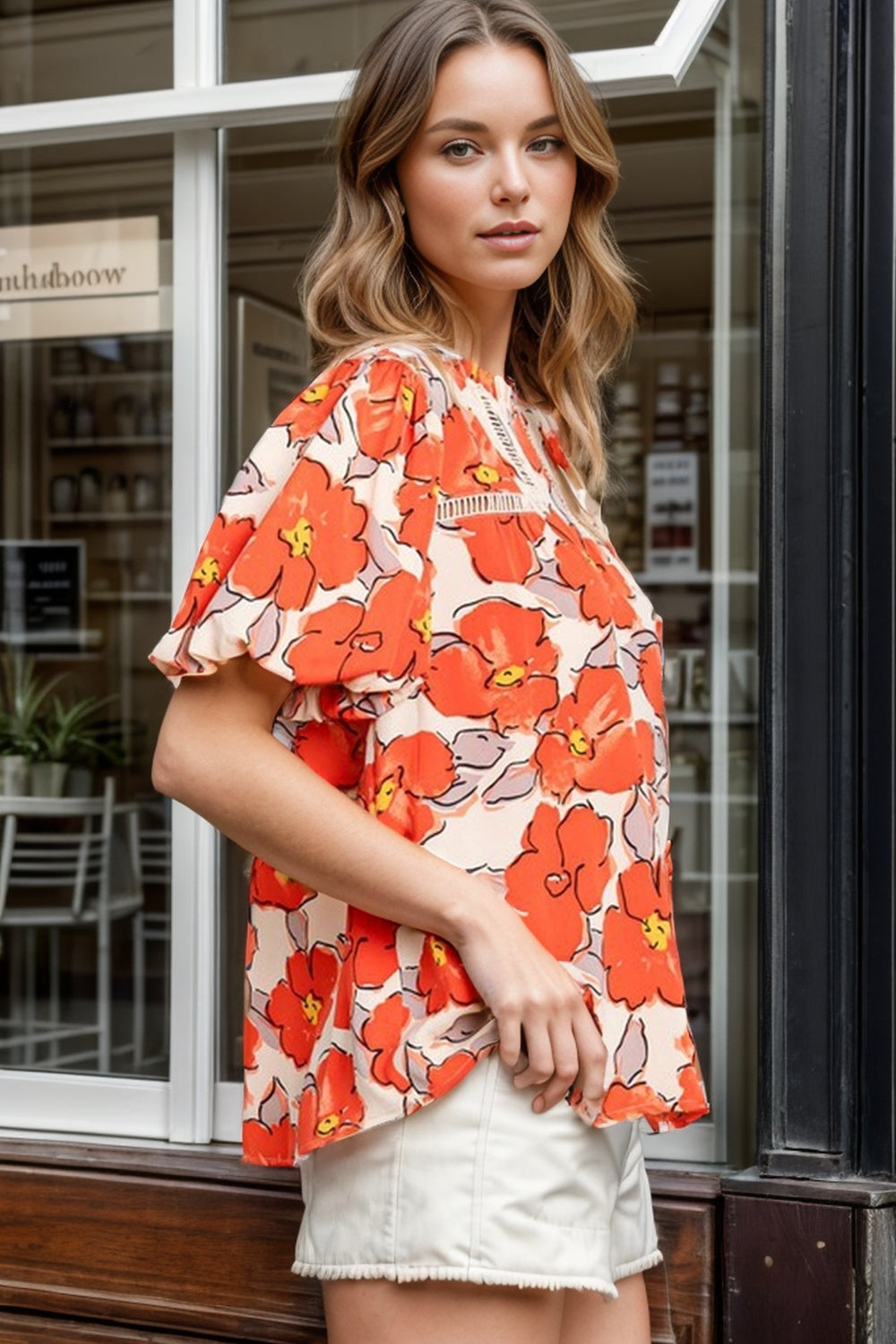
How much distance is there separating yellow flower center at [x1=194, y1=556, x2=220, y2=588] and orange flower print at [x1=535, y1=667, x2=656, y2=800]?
0.30m

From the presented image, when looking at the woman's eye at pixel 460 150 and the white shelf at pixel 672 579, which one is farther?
the white shelf at pixel 672 579

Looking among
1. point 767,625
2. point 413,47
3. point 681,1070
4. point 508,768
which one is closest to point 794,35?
point 767,625

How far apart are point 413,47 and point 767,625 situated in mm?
998

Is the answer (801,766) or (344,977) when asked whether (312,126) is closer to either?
(801,766)

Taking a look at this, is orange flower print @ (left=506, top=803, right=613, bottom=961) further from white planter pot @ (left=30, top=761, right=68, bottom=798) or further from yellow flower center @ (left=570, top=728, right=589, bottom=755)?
white planter pot @ (left=30, top=761, right=68, bottom=798)

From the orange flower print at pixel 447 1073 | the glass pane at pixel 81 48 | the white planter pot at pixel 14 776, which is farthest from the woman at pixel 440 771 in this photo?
the white planter pot at pixel 14 776

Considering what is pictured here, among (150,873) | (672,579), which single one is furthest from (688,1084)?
(672,579)

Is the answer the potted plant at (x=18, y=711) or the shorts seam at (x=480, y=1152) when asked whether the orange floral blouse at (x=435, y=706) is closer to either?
the shorts seam at (x=480, y=1152)

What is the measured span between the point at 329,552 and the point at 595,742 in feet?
0.94

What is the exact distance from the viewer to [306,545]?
1263 millimetres

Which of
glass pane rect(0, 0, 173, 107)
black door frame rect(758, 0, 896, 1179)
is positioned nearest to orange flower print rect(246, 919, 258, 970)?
black door frame rect(758, 0, 896, 1179)

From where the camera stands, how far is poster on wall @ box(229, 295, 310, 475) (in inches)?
114

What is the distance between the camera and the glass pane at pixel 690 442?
8.07ft

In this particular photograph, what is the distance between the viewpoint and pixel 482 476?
1.35 metres
